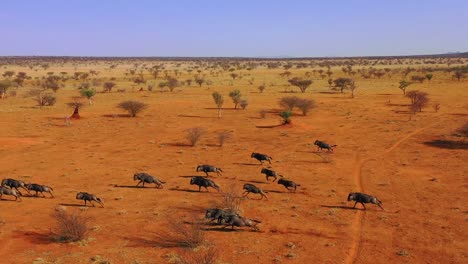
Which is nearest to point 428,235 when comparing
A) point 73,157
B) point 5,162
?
point 73,157

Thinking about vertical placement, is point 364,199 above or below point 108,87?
below

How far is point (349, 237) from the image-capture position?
12.7 m

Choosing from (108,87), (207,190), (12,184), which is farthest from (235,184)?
(108,87)

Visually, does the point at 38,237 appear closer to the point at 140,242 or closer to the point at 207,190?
the point at 140,242

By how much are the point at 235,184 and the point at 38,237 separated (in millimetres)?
7602

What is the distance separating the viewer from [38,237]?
41.4ft

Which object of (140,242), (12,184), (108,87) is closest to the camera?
(140,242)

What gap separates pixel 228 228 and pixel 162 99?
36820 millimetres

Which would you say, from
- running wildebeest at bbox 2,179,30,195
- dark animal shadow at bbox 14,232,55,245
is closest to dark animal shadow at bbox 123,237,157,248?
dark animal shadow at bbox 14,232,55,245

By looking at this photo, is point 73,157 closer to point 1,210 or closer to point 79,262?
point 1,210

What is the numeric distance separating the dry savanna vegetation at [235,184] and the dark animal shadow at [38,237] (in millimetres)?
51

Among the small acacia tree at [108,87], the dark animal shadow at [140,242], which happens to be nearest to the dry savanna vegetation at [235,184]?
the dark animal shadow at [140,242]

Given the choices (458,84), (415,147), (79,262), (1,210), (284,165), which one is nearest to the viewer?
(79,262)

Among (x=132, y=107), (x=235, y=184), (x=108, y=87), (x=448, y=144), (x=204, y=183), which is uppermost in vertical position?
(x=108, y=87)
